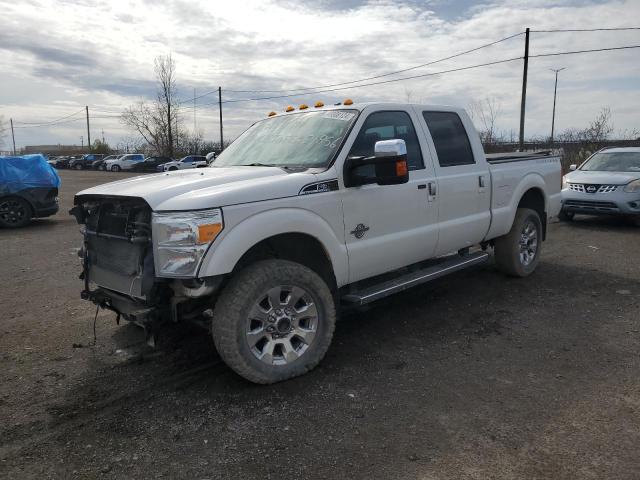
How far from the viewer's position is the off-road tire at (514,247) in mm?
6168

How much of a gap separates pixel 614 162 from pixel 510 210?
6.61 metres

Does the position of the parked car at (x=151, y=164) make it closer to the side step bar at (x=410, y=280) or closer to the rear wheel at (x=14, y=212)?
the rear wheel at (x=14, y=212)

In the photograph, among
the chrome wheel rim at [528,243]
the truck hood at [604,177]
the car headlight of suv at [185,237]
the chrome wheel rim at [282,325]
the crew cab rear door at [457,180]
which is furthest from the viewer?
the truck hood at [604,177]

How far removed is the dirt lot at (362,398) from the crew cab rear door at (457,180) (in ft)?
2.65

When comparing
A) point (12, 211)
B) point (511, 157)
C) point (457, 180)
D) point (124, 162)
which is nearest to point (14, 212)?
point (12, 211)

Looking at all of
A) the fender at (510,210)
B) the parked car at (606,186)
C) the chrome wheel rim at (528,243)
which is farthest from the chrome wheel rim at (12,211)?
the parked car at (606,186)

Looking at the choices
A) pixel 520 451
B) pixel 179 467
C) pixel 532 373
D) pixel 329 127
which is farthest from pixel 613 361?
pixel 179 467

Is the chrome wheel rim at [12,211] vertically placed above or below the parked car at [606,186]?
below

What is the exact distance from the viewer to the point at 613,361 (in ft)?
13.2

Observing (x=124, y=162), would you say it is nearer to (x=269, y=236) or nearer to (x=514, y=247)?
(x=514, y=247)

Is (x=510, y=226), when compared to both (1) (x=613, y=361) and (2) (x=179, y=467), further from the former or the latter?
(2) (x=179, y=467)

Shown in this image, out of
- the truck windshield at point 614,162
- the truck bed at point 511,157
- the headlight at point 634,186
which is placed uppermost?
the truck bed at point 511,157

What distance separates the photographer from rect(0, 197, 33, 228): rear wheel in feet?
38.3

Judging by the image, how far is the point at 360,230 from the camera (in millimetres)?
4141
